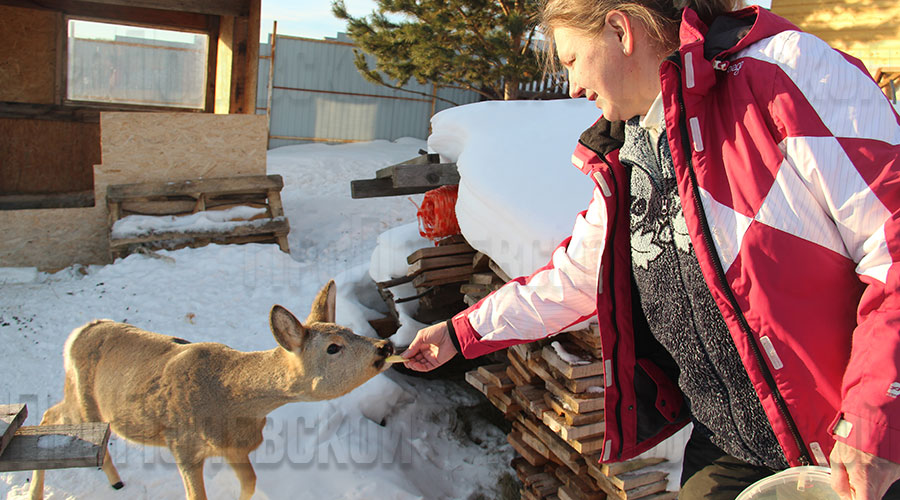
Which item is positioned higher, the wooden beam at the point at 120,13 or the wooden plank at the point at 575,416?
the wooden beam at the point at 120,13

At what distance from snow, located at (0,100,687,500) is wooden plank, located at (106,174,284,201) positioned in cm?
39

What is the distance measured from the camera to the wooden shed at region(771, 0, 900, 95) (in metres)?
11.0

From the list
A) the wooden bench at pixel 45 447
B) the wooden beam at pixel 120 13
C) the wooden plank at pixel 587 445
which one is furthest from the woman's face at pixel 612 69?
the wooden beam at pixel 120 13

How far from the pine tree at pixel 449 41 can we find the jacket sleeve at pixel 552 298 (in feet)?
33.1

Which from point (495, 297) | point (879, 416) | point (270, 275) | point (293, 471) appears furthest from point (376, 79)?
point (879, 416)

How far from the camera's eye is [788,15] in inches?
495

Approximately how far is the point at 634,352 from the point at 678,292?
434 mm

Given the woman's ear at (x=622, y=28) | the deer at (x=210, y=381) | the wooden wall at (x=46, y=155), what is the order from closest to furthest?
1. the woman's ear at (x=622, y=28)
2. the deer at (x=210, y=381)
3. the wooden wall at (x=46, y=155)

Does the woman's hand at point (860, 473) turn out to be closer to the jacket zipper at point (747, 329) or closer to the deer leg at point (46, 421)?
the jacket zipper at point (747, 329)

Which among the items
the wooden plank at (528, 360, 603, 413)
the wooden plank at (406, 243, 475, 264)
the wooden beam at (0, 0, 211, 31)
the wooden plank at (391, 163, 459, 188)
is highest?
the wooden beam at (0, 0, 211, 31)

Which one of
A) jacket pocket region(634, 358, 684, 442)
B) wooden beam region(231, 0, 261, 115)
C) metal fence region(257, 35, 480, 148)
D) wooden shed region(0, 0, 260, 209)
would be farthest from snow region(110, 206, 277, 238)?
metal fence region(257, 35, 480, 148)

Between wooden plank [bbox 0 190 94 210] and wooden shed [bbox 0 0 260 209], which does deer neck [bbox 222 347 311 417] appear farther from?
wooden plank [bbox 0 190 94 210]

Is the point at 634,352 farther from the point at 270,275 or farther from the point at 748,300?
the point at 270,275

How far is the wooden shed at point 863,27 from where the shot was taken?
1102 cm
